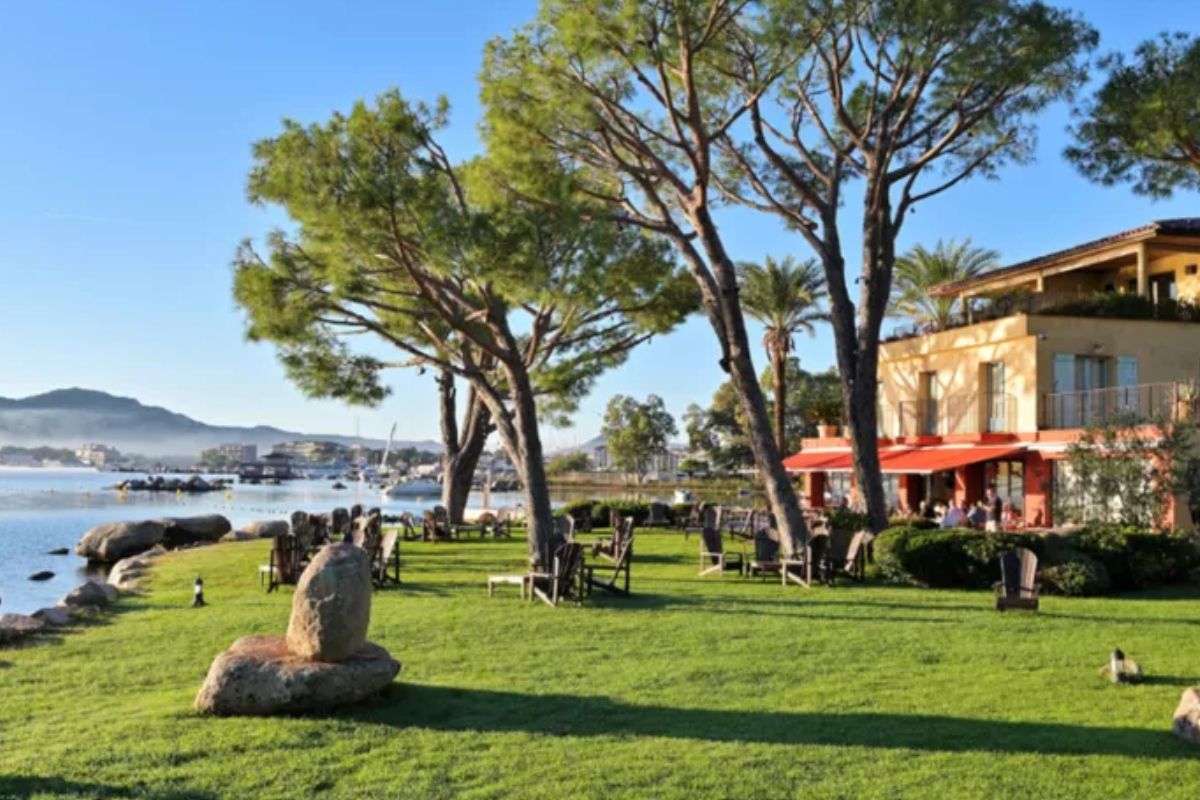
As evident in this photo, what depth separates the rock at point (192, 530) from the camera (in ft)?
105

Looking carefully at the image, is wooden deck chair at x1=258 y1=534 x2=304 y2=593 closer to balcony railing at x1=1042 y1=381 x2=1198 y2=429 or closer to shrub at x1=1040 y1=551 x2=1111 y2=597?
shrub at x1=1040 y1=551 x2=1111 y2=597

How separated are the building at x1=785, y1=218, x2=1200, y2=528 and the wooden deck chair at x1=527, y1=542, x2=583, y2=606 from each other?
1476 centimetres

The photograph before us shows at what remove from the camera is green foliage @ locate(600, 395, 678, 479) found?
253 ft

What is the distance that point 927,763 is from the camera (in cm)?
677

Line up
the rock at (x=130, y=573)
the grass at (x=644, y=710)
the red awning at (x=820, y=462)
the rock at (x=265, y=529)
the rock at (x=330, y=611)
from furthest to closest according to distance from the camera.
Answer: the red awning at (x=820, y=462), the rock at (x=265, y=529), the rock at (x=130, y=573), the rock at (x=330, y=611), the grass at (x=644, y=710)

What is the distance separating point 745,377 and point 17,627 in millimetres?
12532

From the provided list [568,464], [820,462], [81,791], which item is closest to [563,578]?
[81,791]

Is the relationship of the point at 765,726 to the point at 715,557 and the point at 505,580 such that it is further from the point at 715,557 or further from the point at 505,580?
the point at 715,557

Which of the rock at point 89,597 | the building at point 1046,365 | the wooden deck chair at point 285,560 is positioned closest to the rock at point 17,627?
the rock at point 89,597

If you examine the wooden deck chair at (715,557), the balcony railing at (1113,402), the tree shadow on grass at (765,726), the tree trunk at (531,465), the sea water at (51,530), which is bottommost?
the sea water at (51,530)

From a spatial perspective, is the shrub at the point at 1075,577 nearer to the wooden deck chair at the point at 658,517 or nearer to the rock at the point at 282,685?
the rock at the point at 282,685

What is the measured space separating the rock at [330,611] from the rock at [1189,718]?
6016 mm

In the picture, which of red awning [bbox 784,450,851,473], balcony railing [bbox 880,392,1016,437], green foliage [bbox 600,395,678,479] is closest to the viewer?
balcony railing [bbox 880,392,1016,437]

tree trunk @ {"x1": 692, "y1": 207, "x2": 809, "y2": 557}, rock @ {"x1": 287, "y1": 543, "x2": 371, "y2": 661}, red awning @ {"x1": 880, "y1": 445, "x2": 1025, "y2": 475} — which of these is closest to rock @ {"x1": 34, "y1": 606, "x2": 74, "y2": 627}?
rock @ {"x1": 287, "y1": 543, "x2": 371, "y2": 661}
